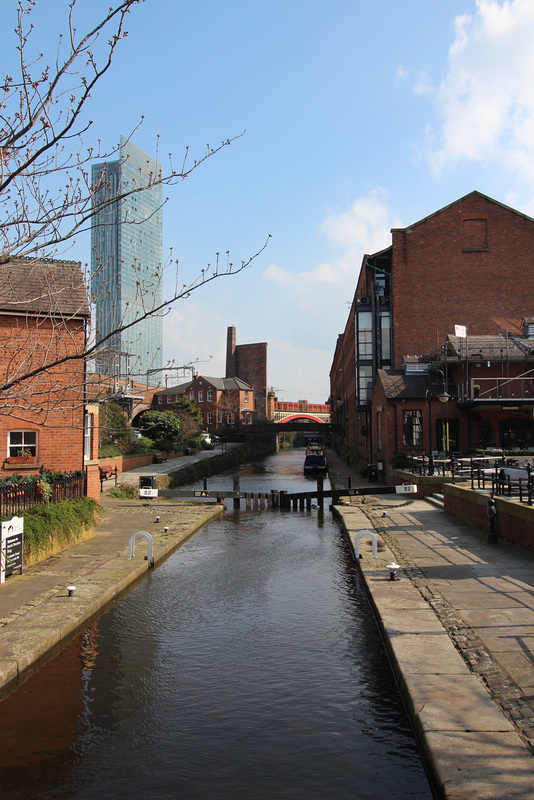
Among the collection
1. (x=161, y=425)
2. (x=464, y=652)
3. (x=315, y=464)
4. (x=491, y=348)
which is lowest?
(x=464, y=652)

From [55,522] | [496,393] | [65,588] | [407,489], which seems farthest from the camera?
[496,393]

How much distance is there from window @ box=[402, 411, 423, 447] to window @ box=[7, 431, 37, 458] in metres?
18.8

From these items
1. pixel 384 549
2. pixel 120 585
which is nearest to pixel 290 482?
pixel 384 549

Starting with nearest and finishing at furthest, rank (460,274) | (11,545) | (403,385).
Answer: (11,545) → (403,385) → (460,274)

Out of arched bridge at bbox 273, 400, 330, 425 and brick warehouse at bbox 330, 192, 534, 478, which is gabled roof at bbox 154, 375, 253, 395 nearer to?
arched bridge at bbox 273, 400, 330, 425

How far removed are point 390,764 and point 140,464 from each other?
37941mm

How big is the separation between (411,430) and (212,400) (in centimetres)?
6272

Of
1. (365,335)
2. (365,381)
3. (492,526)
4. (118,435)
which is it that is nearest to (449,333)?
(365,335)

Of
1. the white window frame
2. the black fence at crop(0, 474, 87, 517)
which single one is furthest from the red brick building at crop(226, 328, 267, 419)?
the black fence at crop(0, 474, 87, 517)

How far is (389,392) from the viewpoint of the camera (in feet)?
106

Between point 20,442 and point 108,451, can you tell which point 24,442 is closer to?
point 20,442

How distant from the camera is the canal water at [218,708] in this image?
621 cm

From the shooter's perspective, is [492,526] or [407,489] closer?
[492,526]

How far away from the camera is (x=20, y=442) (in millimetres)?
20125
